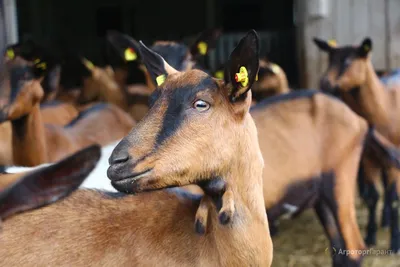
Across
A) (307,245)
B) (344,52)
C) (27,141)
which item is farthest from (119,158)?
(344,52)

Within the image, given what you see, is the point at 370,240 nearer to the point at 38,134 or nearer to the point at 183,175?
the point at 38,134

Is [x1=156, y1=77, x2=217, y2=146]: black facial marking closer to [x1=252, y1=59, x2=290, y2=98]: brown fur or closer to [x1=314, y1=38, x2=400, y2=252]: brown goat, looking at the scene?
[x1=314, y1=38, x2=400, y2=252]: brown goat

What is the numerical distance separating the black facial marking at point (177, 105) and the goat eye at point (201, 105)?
0.08 feet

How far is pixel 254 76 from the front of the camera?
7.68 ft

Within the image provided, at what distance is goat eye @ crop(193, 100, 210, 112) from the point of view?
92.2 inches

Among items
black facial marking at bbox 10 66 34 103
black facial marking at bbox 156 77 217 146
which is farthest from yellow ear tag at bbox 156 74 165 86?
black facial marking at bbox 10 66 34 103

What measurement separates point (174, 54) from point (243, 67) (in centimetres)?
267

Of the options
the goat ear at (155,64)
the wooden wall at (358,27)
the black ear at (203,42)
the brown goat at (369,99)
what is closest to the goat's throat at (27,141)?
the black ear at (203,42)

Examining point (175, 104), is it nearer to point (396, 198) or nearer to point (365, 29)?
point (396, 198)

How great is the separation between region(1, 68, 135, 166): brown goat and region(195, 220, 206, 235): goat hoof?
2.23 metres

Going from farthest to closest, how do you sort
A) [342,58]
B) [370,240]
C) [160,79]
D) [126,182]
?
1. [342,58]
2. [370,240]
3. [160,79]
4. [126,182]

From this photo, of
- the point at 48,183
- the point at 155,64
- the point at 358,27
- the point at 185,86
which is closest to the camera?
the point at 48,183

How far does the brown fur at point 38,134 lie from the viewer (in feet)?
14.0

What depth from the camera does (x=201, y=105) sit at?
7.72 ft
